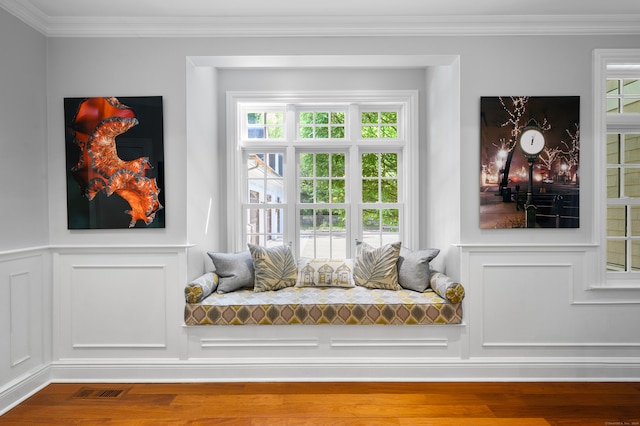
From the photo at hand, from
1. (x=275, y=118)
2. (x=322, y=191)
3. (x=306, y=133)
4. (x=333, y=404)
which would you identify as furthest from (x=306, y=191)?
(x=333, y=404)

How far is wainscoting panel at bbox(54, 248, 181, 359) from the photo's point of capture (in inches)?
116

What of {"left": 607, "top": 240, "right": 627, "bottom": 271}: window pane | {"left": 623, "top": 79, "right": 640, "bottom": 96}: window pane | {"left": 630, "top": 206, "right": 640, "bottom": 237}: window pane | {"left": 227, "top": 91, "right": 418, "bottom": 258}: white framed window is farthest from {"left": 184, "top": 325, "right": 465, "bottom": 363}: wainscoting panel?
{"left": 623, "top": 79, "right": 640, "bottom": 96}: window pane

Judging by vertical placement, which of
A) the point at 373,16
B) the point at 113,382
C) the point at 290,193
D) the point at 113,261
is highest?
the point at 373,16

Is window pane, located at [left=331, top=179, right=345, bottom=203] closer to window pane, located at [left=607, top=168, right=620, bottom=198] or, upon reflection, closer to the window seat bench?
the window seat bench

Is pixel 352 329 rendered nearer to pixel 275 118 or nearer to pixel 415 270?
pixel 415 270

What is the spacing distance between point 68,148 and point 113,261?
2.89 feet

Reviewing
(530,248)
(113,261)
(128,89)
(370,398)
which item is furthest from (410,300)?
(128,89)

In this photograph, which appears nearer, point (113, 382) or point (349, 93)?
point (113, 382)

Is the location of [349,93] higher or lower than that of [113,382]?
higher

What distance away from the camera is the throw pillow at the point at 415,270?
324cm

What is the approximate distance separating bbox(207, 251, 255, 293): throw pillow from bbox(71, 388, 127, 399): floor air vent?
0.95m

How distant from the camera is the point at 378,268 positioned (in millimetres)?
3361

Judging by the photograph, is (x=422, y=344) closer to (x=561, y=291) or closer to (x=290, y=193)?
(x=561, y=291)

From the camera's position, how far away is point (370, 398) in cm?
265
